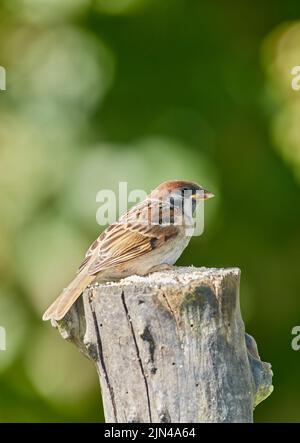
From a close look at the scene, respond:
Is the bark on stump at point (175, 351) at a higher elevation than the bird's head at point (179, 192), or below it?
below

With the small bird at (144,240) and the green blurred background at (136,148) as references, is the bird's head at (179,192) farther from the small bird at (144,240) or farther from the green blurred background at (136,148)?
the green blurred background at (136,148)

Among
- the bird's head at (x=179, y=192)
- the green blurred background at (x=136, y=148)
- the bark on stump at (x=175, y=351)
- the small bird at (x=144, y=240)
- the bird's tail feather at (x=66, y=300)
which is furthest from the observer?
the green blurred background at (x=136, y=148)

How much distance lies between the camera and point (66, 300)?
13.4 feet

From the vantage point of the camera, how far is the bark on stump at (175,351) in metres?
3.42

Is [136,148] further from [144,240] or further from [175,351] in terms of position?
[175,351]

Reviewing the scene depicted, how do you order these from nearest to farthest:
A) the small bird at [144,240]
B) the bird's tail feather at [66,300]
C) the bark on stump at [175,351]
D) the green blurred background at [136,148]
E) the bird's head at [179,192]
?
the bark on stump at [175,351] → the bird's tail feather at [66,300] → the small bird at [144,240] → the bird's head at [179,192] → the green blurred background at [136,148]

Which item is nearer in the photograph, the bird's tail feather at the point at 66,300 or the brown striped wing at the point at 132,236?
the bird's tail feather at the point at 66,300

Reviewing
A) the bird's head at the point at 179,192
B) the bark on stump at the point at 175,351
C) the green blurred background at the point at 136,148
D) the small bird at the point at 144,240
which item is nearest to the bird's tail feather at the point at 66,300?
the small bird at the point at 144,240

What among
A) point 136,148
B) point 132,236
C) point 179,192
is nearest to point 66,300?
point 132,236

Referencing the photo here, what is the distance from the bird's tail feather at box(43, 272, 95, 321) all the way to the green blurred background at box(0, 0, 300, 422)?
1.27 metres

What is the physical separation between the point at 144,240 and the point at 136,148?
1.13 m
